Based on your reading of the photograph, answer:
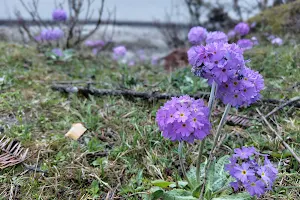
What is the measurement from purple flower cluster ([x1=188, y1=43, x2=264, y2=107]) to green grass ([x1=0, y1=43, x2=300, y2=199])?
25.7 inches

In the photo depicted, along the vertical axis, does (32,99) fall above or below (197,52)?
below

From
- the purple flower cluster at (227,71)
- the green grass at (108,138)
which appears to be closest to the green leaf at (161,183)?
the green grass at (108,138)

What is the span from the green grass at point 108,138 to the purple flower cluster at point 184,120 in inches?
19.9

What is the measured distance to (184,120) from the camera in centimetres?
145

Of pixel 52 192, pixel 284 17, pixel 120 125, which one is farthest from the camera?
pixel 284 17

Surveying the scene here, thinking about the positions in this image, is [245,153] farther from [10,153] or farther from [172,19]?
[172,19]

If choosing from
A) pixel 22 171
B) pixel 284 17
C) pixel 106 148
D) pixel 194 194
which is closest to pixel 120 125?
pixel 106 148

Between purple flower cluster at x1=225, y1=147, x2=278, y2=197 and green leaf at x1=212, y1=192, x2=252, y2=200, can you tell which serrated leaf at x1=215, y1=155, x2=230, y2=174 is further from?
A: purple flower cluster at x1=225, y1=147, x2=278, y2=197

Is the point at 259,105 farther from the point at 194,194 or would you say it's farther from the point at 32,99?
the point at 32,99

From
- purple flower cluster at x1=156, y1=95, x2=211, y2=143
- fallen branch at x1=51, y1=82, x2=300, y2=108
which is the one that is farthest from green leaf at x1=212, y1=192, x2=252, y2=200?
Answer: fallen branch at x1=51, y1=82, x2=300, y2=108

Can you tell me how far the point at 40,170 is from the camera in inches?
81.7

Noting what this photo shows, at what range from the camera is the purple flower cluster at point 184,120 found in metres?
Answer: 1.47

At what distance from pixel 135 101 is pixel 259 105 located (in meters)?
0.96

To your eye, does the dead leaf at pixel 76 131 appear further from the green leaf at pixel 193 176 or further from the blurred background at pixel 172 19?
the blurred background at pixel 172 19
